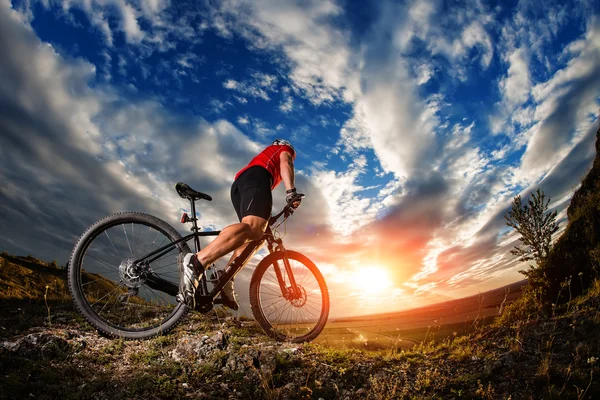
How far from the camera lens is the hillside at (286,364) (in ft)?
10.1

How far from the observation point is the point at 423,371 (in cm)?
367

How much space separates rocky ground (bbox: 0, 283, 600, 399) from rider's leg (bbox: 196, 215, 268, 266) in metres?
1.15

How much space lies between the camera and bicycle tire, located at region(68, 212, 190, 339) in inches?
172

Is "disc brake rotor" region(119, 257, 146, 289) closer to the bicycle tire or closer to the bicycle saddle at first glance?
the bicycle tire

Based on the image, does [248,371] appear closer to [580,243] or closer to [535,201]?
[580,243]

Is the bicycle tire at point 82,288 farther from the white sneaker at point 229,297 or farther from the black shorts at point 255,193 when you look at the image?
the black shorts at point 255,193

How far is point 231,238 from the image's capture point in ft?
13.9

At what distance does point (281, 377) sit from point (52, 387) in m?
2.19

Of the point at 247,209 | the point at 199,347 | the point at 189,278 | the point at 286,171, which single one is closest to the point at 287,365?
the point at 199,347

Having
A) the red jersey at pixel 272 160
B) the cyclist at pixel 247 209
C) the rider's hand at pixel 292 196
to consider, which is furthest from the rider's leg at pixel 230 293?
the red jersey at pixel 272 160

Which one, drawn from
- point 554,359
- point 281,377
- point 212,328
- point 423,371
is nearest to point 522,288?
point 554,359

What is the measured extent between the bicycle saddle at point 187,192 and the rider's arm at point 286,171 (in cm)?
128

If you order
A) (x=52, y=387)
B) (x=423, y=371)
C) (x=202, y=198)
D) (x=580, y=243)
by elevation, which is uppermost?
(x=202, y=198)

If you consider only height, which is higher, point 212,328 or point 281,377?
point 212,328
